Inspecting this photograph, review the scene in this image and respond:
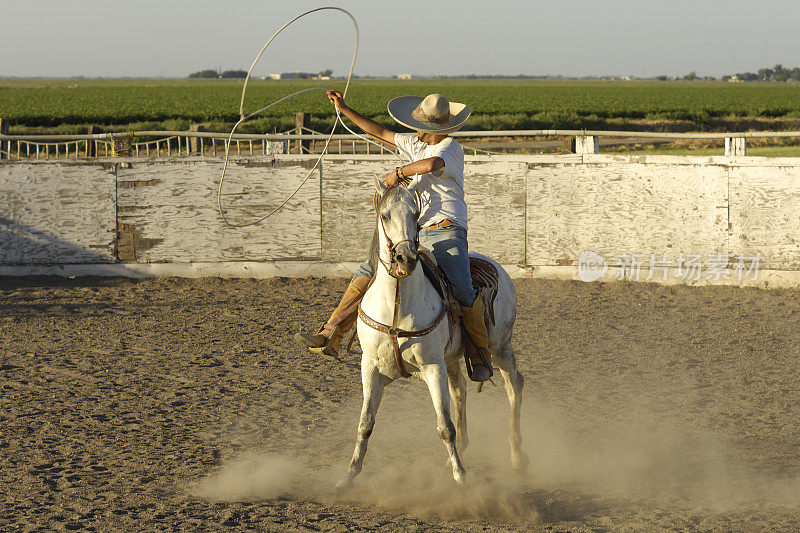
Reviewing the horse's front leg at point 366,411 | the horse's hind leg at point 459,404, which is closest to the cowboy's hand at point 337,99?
the horse's front leg at point 366,411

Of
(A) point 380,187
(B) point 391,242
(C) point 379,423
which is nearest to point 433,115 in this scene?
(A) point 380,187

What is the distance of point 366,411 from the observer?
5.73 metres

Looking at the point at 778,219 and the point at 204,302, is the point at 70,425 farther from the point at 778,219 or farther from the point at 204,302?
the point at 778,219

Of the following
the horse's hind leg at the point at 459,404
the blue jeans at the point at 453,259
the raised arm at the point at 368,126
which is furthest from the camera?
the horse's hind leg at the point at 459,404

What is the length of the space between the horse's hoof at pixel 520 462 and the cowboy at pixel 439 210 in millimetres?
743

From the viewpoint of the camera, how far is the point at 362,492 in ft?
18.8

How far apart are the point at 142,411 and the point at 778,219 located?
Result: 910 centimetres

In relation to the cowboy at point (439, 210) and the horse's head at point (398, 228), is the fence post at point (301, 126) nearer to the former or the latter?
the cowboy at point (439, 210)

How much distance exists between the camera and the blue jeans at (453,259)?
5969 mm

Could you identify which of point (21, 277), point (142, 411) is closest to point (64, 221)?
point (21, 277)

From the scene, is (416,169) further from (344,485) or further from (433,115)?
(344,485)

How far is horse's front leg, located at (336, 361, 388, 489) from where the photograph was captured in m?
5.68

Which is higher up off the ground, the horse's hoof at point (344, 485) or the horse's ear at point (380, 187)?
the horse's ear at point (380, 187)

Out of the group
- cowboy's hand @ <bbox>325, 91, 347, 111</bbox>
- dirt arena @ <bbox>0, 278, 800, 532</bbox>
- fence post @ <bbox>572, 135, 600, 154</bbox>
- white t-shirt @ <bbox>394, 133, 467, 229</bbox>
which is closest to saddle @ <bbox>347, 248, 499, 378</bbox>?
white t-shirt @ <bbox>394, 133, 467, 229</bbox>
